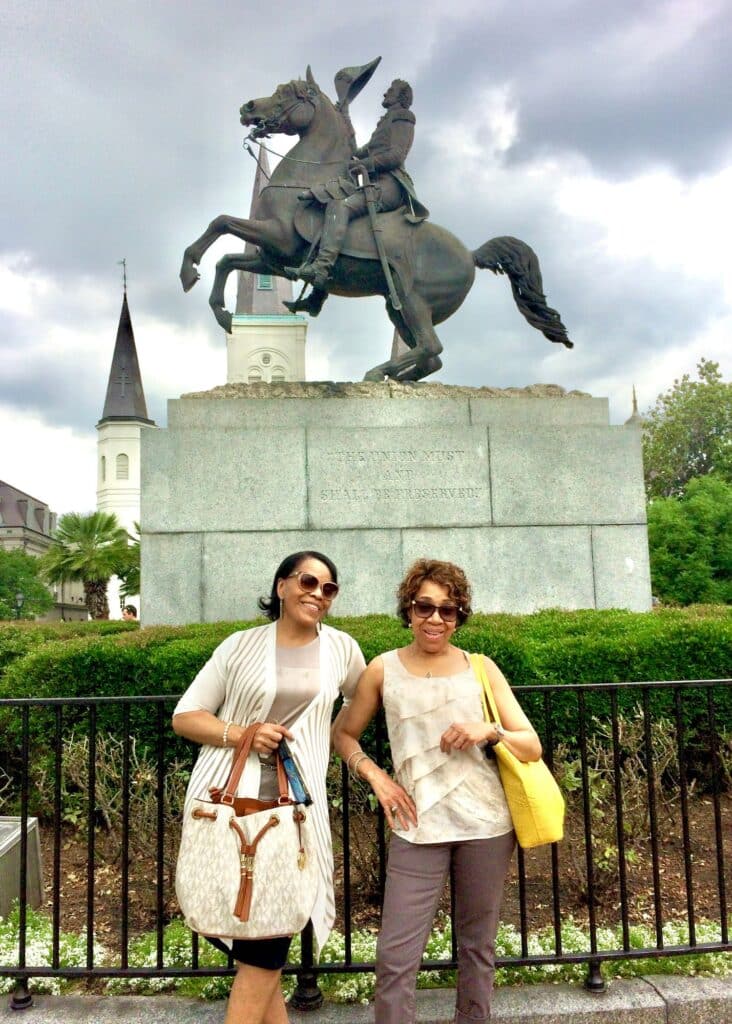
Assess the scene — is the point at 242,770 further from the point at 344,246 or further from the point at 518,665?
the point at 344,246

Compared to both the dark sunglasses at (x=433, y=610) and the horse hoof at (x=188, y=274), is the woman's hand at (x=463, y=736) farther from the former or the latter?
the horse hoof at (x=188, y=274)

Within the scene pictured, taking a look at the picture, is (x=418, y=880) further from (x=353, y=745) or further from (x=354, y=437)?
(x=354, y=437)

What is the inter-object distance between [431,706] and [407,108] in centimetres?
955

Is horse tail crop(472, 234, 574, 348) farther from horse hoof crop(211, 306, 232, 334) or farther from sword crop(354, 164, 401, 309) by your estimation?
horse hoof crop(211, 306, 232, 334)

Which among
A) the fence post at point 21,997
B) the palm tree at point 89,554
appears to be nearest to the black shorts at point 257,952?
the fence post at point 21,997

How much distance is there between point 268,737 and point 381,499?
689 cm

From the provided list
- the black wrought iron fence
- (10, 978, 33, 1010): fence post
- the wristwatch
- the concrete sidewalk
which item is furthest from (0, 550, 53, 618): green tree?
the wristwatch

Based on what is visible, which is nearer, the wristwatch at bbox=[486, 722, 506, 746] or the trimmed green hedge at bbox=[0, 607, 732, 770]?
the wristwatch at bbox=[486, 722, 506, 746]

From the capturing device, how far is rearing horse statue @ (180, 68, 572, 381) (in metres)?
10.4

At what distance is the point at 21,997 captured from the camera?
3.60 m

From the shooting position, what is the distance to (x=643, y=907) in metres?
4.67

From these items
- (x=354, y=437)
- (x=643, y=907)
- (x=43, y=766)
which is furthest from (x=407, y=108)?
(x=643, y=907)

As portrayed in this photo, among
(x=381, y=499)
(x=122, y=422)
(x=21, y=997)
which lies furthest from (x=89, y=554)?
(x=122, y=422)

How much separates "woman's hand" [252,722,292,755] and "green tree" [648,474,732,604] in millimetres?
32458
